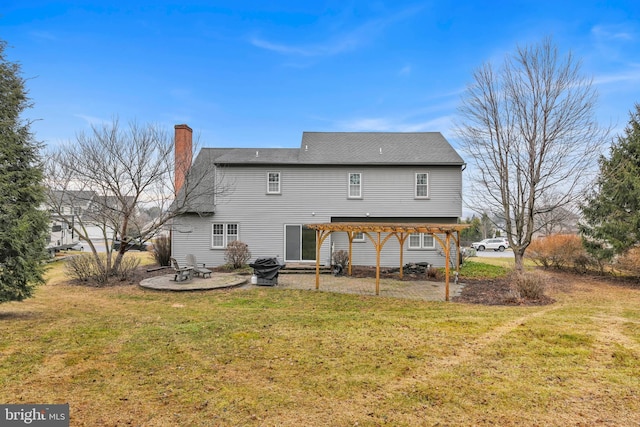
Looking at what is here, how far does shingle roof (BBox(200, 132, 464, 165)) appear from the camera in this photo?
1755cm

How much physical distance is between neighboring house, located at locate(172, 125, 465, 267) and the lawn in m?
8.26

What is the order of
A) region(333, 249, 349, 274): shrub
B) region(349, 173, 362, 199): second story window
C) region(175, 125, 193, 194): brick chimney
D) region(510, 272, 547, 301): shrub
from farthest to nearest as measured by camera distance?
region(349, 173, 362, 199): second story window, region(175, 125, 193, 194): brick chimney, region(333, 249, 349, 274): shrub, region(510, 272, 547, 301): shrub

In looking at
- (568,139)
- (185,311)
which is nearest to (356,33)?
(568,139)

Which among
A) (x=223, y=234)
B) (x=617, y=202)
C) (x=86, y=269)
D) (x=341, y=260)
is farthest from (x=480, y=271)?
(x=86, y=269)

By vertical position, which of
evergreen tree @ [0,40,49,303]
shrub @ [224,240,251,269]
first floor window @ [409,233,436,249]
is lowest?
shrub @ [224,240,251,269]

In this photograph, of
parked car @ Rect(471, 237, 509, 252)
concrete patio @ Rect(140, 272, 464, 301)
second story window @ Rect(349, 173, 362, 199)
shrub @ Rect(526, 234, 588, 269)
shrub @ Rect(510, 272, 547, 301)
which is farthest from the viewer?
parked car @ Rect(471, 237, 509, 252)

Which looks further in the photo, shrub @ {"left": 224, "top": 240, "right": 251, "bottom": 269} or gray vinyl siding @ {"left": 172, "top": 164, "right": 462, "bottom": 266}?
gray vinyl siding @ {"left": 172, "top": 164, "right": 462, "bottom": 266}

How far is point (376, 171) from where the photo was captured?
17.7 metres

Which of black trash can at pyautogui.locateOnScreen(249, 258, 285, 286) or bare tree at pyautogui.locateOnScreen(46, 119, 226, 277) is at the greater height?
bare tree at pyautogui.locateOnScreen(46, 119, 226, 277)

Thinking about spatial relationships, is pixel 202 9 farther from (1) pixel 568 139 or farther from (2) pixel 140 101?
(1) pixel 568 139

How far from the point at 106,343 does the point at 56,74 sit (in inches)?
505

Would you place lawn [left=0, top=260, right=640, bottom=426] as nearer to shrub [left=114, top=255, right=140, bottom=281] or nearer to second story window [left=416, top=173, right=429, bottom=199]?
shrub [left=114, top=255, right=140, bottom=281]

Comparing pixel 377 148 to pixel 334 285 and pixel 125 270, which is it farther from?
pixel 125 270

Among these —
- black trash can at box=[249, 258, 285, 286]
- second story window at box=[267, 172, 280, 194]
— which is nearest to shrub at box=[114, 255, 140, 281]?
black trash can at box=[249, 258, 285, 286]
